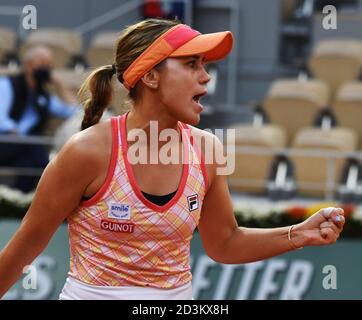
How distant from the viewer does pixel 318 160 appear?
8664mm

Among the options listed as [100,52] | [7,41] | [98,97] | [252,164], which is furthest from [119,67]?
[7,41]

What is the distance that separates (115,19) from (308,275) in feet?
19.2

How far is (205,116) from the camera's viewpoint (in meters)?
10.7

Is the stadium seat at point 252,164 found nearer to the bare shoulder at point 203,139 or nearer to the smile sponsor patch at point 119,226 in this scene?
the bare shoulder at point 203,139

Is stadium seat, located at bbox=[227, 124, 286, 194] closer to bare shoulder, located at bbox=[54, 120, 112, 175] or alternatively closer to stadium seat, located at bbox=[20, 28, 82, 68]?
stadium seat, located at bbox=[20, 28, 82, 68]

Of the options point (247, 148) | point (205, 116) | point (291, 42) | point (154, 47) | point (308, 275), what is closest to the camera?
point (154, 47)

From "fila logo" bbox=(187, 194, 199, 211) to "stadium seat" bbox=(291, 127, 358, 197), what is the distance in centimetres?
512

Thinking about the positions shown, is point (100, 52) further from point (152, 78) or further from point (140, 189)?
point (140, 189)

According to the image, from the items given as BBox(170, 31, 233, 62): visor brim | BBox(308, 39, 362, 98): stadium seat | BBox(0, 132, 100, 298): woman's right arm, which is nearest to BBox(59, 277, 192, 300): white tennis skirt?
BBox(0, 132, 100, 298): woman's right arm

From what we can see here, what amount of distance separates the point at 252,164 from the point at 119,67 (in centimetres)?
545

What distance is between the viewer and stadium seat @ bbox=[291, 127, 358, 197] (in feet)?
28.3

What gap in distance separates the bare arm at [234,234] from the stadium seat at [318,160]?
485 centimetres

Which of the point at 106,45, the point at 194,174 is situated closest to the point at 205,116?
the point at 106,45

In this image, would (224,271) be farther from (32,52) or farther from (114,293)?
(114,293)
